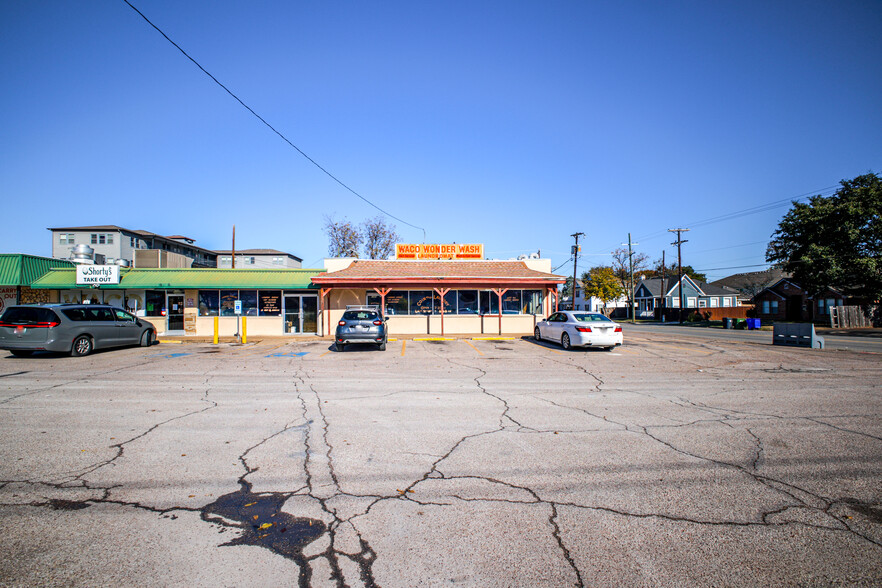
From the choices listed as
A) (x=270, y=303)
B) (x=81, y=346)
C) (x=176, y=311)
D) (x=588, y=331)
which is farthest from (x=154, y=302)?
(x=588, y=331)

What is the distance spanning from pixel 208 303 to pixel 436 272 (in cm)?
1247

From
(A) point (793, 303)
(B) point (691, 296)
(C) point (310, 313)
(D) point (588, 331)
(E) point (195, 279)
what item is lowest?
(D) point (588, 331)

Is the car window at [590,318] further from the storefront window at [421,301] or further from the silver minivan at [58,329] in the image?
the silver minivan at [58,329]

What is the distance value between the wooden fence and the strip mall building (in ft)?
84.7

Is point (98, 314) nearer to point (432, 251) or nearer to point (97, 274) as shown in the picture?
point (97, 274)

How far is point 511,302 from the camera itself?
23.9 meters

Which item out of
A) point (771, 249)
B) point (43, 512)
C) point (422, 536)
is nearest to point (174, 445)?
point (43, 512)

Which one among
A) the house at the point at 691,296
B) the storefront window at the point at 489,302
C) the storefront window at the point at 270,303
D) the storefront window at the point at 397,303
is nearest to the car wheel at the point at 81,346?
the storefront window at the point at 270,303

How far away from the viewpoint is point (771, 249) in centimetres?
4188

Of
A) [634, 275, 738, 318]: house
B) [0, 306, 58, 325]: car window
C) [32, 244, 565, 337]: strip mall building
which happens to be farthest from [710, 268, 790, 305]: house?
[0, 306, 58, 325]: car window

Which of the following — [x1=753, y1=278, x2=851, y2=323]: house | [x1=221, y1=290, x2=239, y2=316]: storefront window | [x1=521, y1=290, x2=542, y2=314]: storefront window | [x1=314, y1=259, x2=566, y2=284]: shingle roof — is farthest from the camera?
[x1=753, y1=278, x2=851, y2=323]: house

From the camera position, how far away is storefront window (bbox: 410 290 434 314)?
2359 centimetres

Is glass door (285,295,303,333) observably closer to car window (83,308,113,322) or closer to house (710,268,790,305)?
car window (83,308,113,322)

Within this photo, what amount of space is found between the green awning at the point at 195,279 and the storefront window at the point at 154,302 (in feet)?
2.14
